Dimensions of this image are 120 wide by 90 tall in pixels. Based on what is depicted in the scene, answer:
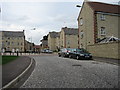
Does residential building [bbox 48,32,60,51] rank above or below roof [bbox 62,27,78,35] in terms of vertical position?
below

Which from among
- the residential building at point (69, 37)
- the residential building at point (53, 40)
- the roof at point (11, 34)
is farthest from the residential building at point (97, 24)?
the roof at point (11, 34)

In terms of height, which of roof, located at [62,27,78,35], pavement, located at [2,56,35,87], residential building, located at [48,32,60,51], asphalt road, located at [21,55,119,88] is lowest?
asphalt road, located at [21,55,119,88]

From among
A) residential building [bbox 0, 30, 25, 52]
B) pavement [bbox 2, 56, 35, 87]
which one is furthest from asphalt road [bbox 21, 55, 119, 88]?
residential building [bbox 0, 30, 25, 52]

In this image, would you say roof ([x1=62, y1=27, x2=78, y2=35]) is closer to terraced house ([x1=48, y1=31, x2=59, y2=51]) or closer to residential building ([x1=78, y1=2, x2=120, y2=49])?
terraced house ([x1=48, y1=31, x2=59, y2=51])

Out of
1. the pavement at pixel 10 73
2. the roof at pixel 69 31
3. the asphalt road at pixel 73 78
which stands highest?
the roof at pixel 69 31

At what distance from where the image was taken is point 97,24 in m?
29.3

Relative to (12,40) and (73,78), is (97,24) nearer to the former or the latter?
→ (73,78)

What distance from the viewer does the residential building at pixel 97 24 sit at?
29128 mm

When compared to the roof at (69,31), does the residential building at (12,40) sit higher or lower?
lower

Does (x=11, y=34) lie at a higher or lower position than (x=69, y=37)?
higher

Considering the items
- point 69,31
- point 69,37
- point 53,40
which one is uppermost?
point 69,31

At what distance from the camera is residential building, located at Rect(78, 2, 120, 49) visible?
29.1 metres

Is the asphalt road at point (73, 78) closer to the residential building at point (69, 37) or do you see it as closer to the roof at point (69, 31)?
the residential building at point (69, 37)

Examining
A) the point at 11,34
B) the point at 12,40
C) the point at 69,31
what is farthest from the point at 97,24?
the point at 11,34
